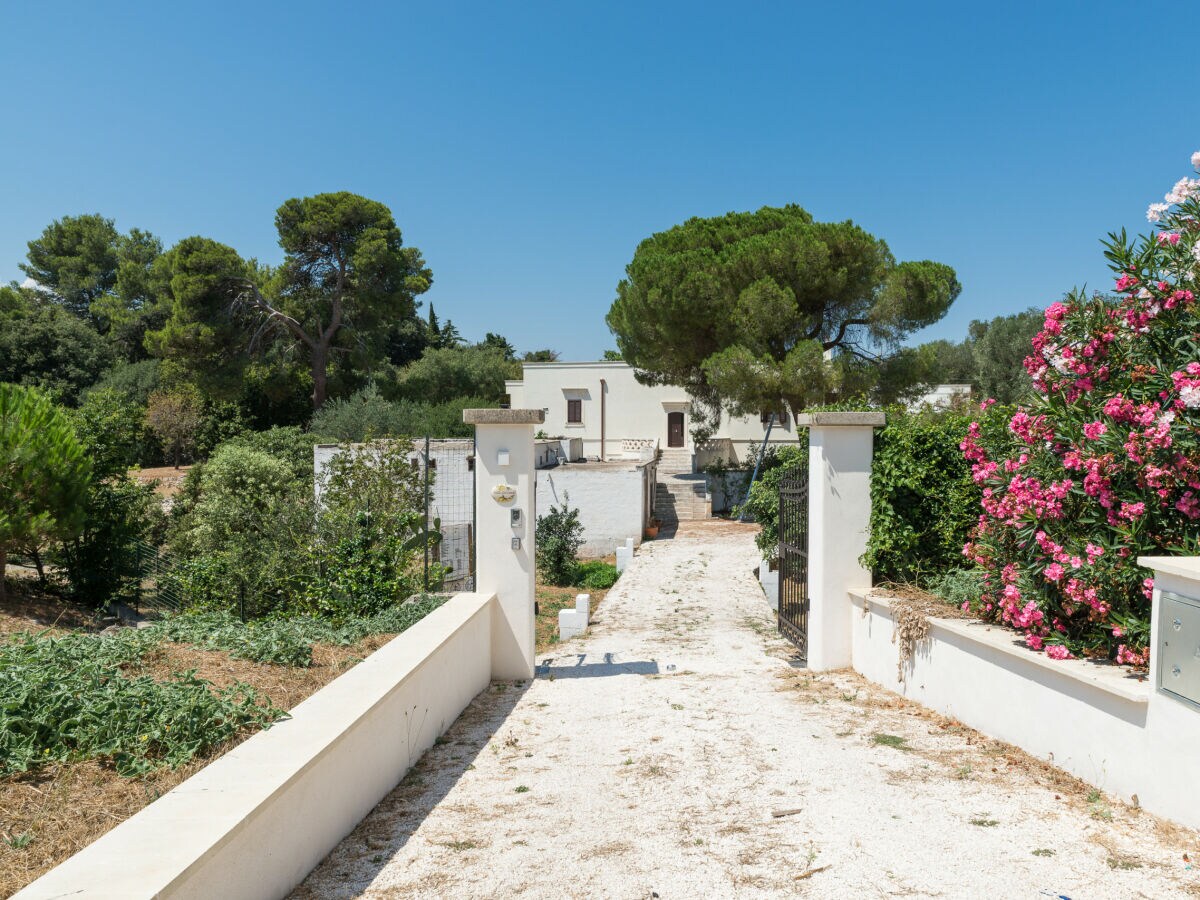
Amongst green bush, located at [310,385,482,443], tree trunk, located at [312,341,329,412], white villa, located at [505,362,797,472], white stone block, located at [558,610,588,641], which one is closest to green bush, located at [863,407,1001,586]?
white stone block, located at [558,610,588,641]

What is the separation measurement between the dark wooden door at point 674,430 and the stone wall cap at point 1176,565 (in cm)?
3486

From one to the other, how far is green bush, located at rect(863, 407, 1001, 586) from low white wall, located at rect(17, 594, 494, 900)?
149 inches

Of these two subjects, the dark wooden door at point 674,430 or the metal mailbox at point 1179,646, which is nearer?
the metal mailbox at point 1179,646

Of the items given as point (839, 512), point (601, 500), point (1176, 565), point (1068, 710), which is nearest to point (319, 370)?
point (601, 500)

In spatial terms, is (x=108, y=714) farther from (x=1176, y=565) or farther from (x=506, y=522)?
(x=1176, y=565)

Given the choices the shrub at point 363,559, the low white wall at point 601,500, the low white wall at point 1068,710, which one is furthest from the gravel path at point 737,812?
the low white wall at point 601,500

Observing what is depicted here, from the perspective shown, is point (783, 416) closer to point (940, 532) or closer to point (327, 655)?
point (940, 532)

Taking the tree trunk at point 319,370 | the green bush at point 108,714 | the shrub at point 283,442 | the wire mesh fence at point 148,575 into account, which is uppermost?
the tree trunk at point 319,370

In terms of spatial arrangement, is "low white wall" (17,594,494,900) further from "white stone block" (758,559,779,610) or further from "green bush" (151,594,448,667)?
"white stone block" (758,559,779,610)

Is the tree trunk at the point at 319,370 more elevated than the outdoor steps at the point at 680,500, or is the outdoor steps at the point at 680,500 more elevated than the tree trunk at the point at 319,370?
the tree trunk at the point at 319,370

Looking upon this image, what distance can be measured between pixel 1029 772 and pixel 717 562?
13135 mm

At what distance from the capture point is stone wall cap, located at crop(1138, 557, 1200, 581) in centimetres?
338

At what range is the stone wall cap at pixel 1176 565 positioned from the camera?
3.38 m

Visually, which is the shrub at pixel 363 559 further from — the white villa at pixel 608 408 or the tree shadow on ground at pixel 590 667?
the white villa at pixel 608 408
